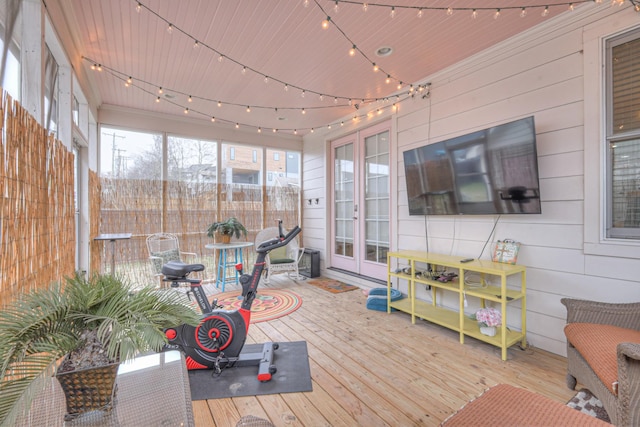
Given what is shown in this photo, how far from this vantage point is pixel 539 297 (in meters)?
2.55

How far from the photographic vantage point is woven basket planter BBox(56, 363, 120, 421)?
80 cm

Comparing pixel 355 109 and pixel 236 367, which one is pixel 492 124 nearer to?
pixel 355 109

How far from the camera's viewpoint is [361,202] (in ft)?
15.3

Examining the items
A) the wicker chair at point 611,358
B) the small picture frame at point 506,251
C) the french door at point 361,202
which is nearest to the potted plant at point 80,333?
the wicker chair at point 611,358

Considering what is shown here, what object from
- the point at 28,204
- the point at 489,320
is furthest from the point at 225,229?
the point at 489,320

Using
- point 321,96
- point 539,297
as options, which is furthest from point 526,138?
point 321,96

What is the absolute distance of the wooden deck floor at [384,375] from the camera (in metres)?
1.77

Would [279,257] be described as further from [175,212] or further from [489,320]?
[489,320]

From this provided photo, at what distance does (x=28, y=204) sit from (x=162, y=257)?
2.82 metres

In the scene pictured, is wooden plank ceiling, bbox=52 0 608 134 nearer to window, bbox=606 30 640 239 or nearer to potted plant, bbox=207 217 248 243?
window, bbox=606 30 640 239

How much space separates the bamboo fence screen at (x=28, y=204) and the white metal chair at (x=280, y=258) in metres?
2.98

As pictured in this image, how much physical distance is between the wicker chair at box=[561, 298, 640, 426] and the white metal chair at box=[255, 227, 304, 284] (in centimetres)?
365

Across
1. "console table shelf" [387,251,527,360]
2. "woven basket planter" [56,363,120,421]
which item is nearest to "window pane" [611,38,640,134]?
"console table shelf" [387,251,527,360]

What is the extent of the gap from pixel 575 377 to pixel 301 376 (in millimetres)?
1848
